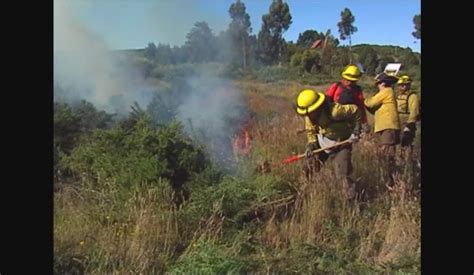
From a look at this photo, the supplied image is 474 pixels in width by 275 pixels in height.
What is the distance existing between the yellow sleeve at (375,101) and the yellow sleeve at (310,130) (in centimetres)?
44

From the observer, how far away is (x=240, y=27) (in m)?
4.98

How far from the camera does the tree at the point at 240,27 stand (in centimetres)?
493

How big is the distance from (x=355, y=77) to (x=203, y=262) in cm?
179

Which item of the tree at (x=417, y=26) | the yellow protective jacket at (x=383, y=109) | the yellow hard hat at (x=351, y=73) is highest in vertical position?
the tree at (x=417, y=26)

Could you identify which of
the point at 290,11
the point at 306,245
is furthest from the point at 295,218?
the point at 290,11

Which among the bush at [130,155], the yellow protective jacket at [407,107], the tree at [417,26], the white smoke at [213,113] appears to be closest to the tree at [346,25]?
the tree at [417,26]

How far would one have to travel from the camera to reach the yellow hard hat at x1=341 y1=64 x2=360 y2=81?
16.7 feet

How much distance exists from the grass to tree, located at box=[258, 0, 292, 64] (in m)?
0.26

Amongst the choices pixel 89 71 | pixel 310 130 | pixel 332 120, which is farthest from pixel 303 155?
pixel 89 71

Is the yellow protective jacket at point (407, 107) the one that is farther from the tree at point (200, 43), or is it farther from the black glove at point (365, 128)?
the tree at point (200, 43)

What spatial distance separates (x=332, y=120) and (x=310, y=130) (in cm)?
18

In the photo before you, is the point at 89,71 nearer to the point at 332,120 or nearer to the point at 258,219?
the point at 258,219

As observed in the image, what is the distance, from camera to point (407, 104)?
203 inches
